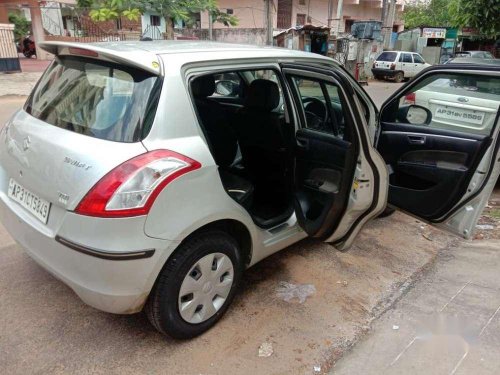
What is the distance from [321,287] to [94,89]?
2.04 metres

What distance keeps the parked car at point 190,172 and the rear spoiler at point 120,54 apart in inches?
0.4

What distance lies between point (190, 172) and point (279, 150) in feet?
3.95

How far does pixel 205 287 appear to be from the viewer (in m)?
2.48

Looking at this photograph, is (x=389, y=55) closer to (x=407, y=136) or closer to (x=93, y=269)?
(x=407, y=136)

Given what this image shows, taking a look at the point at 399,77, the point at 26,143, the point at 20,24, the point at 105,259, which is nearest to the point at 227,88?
the point at 26,143

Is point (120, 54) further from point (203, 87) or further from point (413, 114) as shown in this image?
point (413, 114)

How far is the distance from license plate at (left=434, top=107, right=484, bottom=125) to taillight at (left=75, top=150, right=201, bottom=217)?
3743mm

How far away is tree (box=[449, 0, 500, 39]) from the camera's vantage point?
27.1 ft

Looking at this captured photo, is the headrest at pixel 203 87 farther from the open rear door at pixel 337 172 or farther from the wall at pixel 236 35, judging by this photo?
the wall at pixel 236 35

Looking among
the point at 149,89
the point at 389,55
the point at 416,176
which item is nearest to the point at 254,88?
the point at 149,89

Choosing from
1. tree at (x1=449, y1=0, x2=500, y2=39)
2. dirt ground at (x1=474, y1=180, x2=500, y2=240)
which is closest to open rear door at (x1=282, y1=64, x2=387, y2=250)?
dirt ground at (x1=474, y1=180, x2=500, y2=240)

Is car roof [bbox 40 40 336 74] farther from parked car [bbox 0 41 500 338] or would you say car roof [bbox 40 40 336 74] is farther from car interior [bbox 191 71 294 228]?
car interior [bbox 191 71 294 228]

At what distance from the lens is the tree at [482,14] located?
326 inches

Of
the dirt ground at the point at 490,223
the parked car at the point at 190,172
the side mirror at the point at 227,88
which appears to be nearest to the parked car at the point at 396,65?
the dirt ground at the point at 490,223
